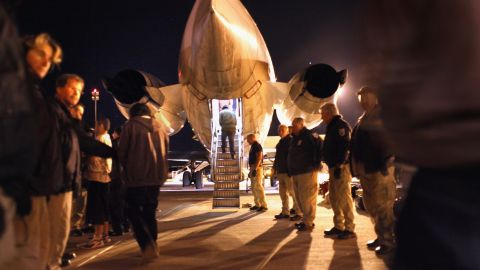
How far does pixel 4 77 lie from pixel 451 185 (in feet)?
5.24

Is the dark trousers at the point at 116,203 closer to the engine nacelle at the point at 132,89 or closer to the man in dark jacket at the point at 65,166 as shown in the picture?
the man in dark jacket at the point at 65,166

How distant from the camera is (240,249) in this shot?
546 cm

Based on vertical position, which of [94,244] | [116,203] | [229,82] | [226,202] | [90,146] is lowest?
[94,244]

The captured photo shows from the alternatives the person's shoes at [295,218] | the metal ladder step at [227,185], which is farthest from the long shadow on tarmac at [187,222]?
the person's shoes at [295,218]

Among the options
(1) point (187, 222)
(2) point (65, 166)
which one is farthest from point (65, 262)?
(1) point (187, 222)

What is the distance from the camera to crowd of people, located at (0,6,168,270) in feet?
5.25

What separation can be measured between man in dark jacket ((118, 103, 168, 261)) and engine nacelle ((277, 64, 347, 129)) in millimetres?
7883

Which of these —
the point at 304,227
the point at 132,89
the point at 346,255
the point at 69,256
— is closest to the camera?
the point at 346,255

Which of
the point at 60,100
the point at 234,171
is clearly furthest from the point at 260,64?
the point at 60,100

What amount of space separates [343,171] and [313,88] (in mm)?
6527

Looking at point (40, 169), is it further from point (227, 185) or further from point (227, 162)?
point (227, 162)

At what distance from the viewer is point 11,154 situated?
158 cm

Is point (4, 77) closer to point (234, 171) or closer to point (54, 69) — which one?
point (54, 69)

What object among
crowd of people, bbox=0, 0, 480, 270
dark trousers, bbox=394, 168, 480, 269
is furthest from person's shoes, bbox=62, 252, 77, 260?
dark trousers, bbox=394, 168, 480, 269
